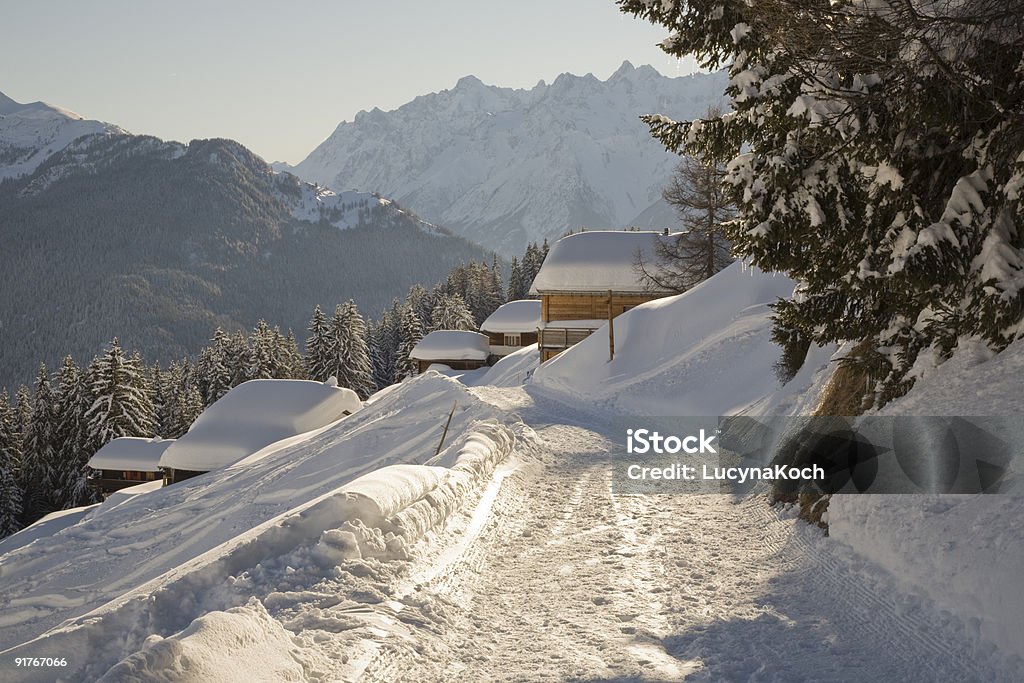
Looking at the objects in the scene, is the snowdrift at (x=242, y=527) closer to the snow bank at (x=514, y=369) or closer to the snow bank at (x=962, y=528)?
the snow bank at (x=962, y=528)

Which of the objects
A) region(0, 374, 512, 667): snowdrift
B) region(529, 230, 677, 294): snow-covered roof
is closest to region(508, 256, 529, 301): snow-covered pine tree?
region(529, 230, 677, 294): snow-covered roof

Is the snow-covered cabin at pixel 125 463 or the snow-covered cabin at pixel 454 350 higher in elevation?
the snow-covered cabin at pixel 454 350

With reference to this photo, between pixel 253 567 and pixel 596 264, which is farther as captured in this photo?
pixel 596 264

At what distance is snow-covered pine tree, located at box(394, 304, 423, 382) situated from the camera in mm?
68312

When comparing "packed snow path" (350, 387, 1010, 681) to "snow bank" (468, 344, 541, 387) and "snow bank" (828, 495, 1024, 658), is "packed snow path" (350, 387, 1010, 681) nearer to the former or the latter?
"snow bank" (828, 495, 1024, 658)

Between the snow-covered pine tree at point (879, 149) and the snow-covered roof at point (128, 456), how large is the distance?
134 ft

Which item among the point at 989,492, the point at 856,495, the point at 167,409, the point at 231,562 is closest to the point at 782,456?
the point at 856,495

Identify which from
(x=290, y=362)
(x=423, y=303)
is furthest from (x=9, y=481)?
(x=423, y=303)

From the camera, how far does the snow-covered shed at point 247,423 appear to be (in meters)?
35.8

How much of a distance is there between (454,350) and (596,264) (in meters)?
23.2

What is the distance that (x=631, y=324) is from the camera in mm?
27375

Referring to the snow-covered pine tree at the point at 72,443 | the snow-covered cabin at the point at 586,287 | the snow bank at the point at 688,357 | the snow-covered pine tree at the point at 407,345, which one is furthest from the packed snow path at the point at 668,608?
the snow-covered pine tree at the point at 407,345

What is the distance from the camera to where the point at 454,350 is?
61250 millimetres

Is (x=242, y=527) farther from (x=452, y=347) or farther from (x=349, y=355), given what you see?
(x=349, y=355)
